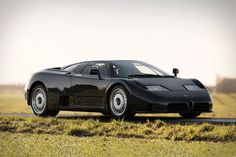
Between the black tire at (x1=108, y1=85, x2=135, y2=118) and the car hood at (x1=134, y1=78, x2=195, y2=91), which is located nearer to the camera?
the black tire at (x1=108, y1=85, x2=135, y2=118)

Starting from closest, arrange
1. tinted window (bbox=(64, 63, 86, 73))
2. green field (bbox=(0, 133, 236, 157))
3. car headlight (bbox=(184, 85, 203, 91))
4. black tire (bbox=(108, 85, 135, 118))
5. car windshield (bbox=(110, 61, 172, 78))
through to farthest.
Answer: green field (bbox=(0, 133, 236, 157)) < black tire (bbox=(108, 85, 135, 118)) < car headlight (bbox=(184, 85, 203, 91)) < car windshield (bbox=(110, 61, 172, 78)) < tinted window (bbox=(64, 63, 86, 73))

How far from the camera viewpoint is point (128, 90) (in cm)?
1262

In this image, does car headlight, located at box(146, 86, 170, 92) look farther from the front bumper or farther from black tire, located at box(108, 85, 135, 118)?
black tire, located at box(108, 85, 135, 118)

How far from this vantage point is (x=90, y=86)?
1354cm

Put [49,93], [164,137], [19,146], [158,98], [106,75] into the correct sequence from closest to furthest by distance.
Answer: [19,146] → [164,137] → [158,98] → [106,75] → [49,93]

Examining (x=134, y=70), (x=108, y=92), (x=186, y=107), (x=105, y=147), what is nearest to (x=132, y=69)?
(x=134, y=70)

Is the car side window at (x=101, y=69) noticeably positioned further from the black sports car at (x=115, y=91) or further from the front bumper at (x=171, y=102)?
the front bumper at (x=171, y=102)

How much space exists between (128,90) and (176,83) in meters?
1.22

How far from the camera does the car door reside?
13281mm

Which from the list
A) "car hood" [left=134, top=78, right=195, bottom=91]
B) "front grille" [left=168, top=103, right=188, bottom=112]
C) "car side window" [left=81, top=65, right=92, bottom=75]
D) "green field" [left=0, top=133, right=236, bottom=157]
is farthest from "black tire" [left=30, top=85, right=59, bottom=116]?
"green field" [left=0, top=133, right=236, bottom=157]

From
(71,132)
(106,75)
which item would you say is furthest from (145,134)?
(106,75)

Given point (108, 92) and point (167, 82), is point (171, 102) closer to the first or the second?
point (167, 82)

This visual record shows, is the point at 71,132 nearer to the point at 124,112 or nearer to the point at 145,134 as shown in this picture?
the point at 145,134

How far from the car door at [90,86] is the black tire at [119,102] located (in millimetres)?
266
